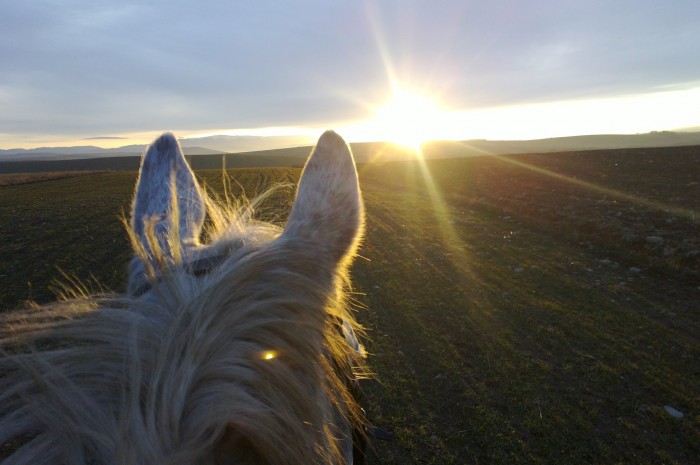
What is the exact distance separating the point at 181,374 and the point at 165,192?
1.20 m

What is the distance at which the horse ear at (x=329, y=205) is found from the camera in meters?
1.18

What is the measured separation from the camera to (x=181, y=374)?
2.23 feet

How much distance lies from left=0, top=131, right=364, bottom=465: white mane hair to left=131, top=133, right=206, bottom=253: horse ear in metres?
0.60

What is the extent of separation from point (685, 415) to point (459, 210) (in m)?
10.4

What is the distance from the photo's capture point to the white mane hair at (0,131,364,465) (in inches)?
25.2

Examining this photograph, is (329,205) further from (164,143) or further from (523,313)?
(523,313)

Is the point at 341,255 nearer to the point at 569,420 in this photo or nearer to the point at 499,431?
the point at 499,431

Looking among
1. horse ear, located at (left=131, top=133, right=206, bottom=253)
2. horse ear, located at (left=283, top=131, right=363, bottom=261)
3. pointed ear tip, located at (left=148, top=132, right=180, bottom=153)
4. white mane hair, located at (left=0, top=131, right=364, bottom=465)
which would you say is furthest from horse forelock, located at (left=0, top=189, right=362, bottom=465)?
pointed ear tip, located at (left=148, top=132, right=180, bottom=153)

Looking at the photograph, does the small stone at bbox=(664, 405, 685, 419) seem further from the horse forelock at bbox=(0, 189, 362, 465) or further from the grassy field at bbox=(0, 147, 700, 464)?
the horse forelock at bbox=(0, 189, 362, 465)

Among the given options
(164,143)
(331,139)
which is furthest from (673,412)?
(164,143)

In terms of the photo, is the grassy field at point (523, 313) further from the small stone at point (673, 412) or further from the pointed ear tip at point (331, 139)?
the pointed ear tip at point (331, 139)

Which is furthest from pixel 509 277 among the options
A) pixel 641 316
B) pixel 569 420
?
pixel 569 420

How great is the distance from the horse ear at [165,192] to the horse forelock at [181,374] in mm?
647

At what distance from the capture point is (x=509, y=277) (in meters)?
7.05
